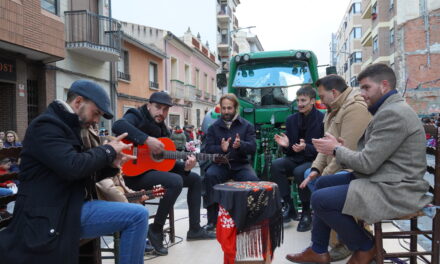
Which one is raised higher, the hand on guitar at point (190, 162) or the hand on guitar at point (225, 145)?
the hand on guitar at point (225, 145)

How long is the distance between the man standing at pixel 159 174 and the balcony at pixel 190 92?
76.1 ft

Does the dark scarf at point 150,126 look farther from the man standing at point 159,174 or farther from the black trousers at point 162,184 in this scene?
the black trousers at point 162,184

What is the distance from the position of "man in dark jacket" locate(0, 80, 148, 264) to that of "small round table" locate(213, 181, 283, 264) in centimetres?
98

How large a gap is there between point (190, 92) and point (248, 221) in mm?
25285

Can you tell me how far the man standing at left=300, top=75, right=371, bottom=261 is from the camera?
3854 millimetres

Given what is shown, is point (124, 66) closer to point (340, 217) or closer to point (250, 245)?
point (250, 245)

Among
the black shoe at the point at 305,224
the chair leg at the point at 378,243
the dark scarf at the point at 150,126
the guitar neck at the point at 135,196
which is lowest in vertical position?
the black shoe at the point at 305,224

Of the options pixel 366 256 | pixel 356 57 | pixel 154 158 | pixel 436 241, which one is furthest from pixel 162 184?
pixel 356 57

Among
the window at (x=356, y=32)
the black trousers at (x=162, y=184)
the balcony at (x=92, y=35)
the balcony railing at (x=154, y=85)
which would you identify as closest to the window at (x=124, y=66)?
the balcony at (x=92, y=35)

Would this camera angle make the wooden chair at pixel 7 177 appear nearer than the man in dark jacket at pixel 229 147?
Yes

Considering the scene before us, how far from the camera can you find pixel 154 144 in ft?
14.1

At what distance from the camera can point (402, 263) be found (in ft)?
10.3

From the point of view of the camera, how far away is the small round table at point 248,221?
3.37 metres

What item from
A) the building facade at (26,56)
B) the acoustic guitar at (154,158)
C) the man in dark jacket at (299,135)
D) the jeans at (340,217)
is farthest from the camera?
the building facade at (26,56)
